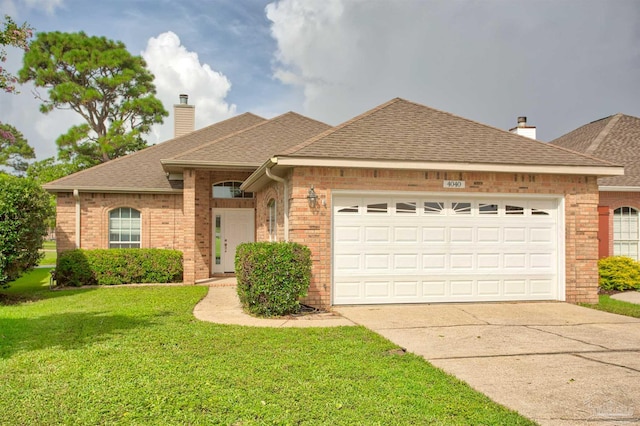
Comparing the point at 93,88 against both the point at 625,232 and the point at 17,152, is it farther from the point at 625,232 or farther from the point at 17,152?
the point at 625,232

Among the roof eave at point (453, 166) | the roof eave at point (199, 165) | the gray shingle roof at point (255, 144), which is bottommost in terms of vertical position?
the roof eave at point (453, 166)

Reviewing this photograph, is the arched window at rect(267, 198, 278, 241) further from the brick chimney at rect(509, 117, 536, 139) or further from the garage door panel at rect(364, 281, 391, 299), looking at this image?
the brick chimney at rect(509, 117, 536, 139)

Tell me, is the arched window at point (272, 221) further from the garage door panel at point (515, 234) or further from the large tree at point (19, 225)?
the large tree at point (19, 225)

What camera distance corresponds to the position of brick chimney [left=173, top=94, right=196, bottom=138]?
20.6 m

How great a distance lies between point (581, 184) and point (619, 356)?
570 cm


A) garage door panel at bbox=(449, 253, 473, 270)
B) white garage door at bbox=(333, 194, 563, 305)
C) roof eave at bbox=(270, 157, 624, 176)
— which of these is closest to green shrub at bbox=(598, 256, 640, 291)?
white garage door at bbox=(333, 194, 563, 305)

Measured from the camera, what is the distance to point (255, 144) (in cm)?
1552

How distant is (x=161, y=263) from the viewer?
49.1 feet

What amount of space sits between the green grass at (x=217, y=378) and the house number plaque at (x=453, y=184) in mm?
4216

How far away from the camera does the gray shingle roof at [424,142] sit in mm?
9969

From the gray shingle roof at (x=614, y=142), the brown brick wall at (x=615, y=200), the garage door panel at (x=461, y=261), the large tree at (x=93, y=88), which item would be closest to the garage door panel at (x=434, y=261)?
the garage door panel at (x=461, y=261)

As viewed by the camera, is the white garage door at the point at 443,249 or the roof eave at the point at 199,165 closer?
the white garage door at the point at 443,249

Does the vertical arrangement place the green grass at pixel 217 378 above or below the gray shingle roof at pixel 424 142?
below

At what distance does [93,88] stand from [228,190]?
21.1 metres
